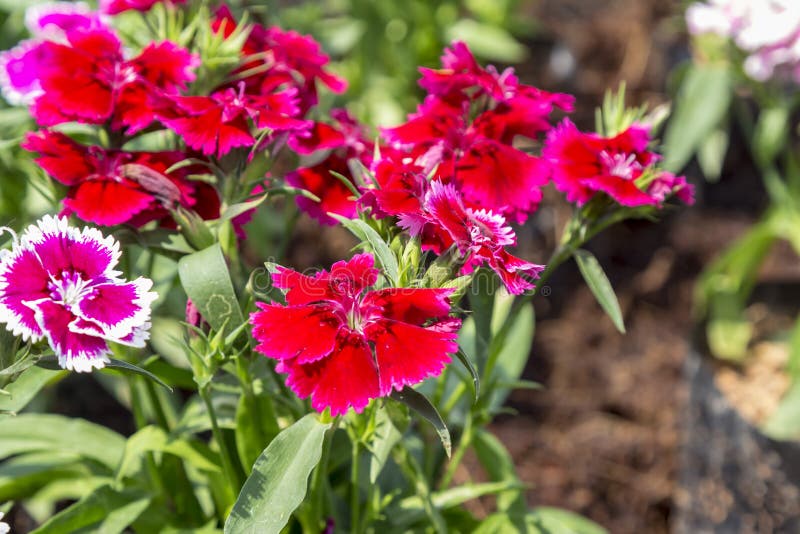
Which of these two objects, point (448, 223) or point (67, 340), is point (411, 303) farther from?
point (67, 340)

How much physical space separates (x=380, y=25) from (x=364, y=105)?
292 mm

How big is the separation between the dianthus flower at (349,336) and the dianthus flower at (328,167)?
184 millimetres

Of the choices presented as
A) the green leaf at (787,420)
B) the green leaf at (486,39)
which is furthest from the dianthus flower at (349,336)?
the green leaf at (486,39)

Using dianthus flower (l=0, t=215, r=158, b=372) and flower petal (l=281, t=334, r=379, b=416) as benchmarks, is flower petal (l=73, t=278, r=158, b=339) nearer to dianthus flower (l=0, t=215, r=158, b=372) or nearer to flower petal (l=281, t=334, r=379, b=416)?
dianthus flower (l=0, t=215, r=158, b=372)

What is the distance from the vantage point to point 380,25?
2.66 meters

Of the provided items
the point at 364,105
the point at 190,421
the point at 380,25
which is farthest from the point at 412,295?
the point at 380,25

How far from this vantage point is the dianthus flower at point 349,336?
75cm

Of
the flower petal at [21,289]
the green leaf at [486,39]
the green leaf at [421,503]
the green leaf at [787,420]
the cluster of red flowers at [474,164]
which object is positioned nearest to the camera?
the flower petal at [21,289]

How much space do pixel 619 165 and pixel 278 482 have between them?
19.2 inches

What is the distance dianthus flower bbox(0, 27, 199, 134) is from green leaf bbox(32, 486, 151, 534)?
0.44 meters

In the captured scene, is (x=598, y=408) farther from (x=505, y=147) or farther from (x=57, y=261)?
(x=57, y=261)

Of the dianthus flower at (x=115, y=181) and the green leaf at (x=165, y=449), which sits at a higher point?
the dianthus flower at (x=115, y=181)

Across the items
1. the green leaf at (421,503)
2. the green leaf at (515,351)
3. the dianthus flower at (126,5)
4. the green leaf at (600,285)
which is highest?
the dianthus flower at (126,5)

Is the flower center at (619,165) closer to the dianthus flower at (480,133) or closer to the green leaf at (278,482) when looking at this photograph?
the dianthus flower at (480,133)
